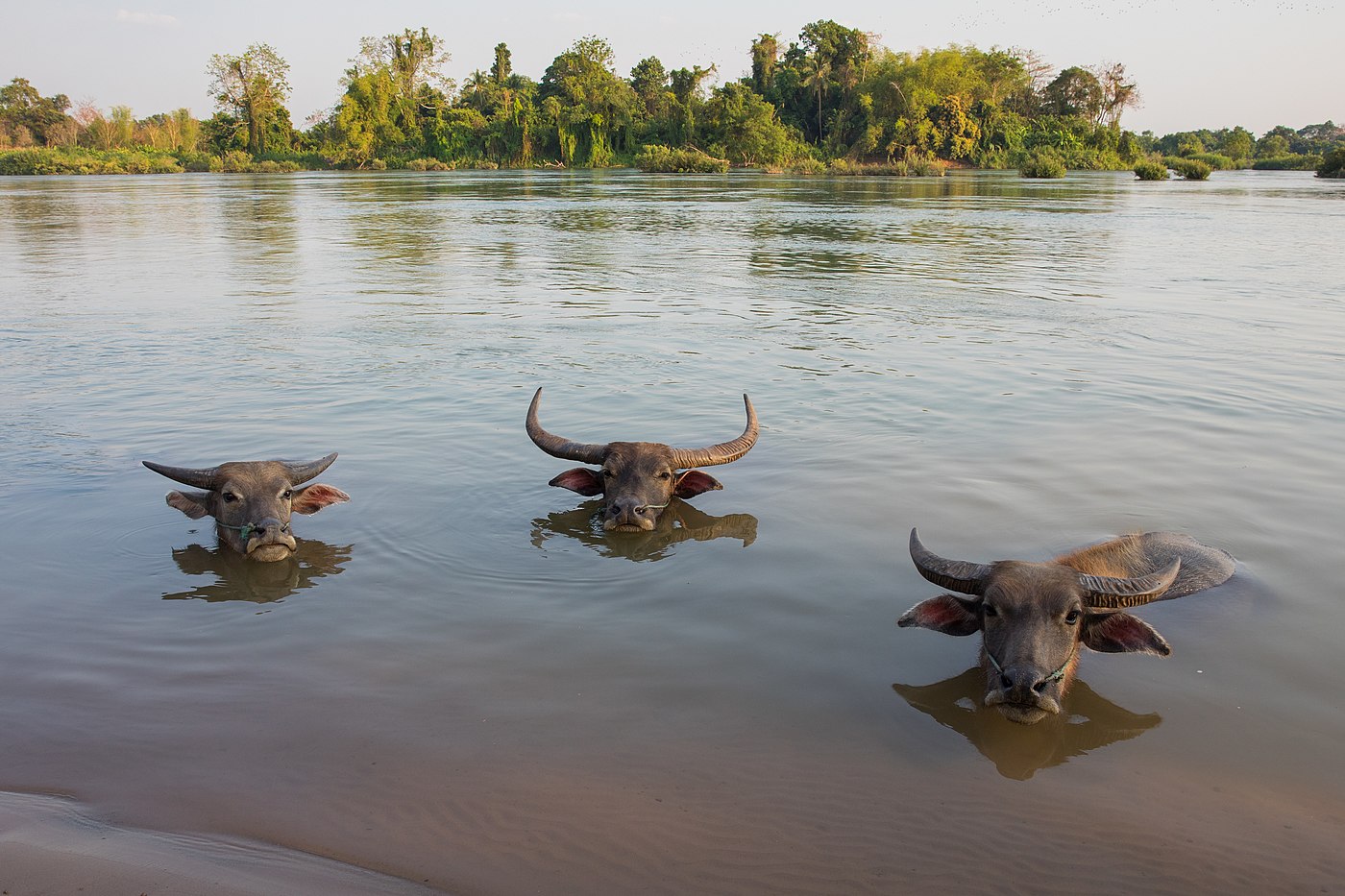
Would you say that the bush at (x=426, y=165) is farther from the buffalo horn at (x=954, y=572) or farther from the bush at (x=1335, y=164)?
the buffalo horn at (x=954, y=572)

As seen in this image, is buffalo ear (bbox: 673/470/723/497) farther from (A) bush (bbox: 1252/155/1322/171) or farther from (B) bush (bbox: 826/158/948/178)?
(A) bush (bbox: 1252/155/1322/171)

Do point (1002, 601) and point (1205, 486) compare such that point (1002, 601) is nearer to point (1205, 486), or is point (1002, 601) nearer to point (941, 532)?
point (941, 532)

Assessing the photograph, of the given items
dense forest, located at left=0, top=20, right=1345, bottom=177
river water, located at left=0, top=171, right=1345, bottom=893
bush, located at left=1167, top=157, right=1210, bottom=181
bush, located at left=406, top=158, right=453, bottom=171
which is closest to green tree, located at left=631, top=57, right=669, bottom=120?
dense forest, located at left=0, top=20, right=1345, bottom=177

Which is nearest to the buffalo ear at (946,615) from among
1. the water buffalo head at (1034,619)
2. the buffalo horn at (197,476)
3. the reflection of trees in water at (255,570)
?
the water buffalo head at (1034,619)

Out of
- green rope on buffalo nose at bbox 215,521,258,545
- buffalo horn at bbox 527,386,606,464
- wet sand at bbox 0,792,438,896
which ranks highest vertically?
buffalo horn at bbox 527,386,606,464

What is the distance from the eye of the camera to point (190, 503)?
5.58 m

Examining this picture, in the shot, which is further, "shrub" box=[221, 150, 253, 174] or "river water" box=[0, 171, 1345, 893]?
"shrub" box=[221, 150, 253, 174]

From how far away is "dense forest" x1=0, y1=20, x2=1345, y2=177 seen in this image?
2918 inches

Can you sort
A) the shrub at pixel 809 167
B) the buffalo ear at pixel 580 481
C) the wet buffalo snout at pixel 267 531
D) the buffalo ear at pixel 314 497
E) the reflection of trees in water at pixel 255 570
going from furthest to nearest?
the shrub at pixel 809 167
the buffalo ear at pixel 580 481
the buffalo ear at pixel 314 497
the wet buffalo snout at pixel 267 531
the reflection of trees in water at pixel 255 570

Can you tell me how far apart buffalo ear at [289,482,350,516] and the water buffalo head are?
134 inches

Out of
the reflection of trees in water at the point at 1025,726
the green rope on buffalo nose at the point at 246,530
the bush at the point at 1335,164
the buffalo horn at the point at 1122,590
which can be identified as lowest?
the reflection of trees in water at the point at 1025,726

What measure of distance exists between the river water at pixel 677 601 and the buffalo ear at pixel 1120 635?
22 cm

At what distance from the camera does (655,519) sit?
598cm

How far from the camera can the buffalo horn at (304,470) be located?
5.57m
